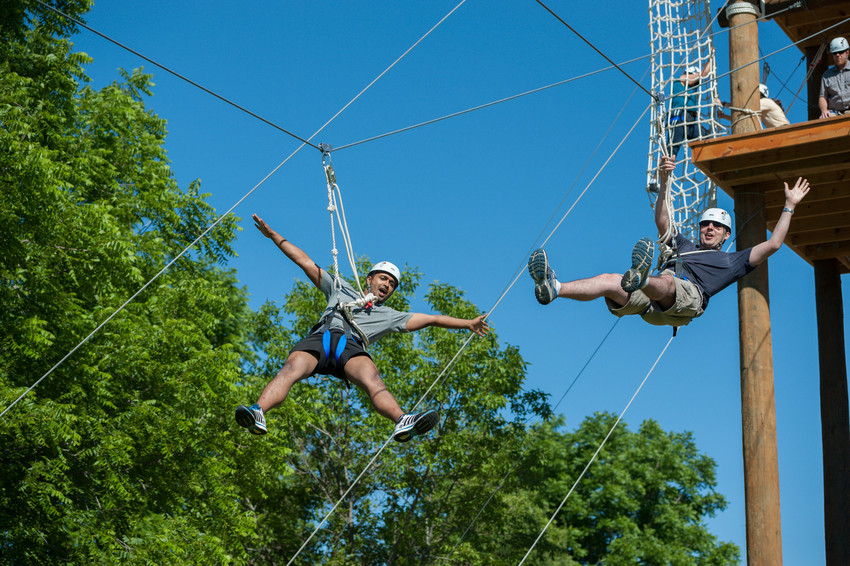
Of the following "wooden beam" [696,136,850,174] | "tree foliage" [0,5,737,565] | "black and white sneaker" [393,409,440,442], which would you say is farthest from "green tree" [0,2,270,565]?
"wooden beam" [696,136,850,174]

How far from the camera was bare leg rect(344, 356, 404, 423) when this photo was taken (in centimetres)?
611

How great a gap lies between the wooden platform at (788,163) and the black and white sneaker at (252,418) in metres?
4.03

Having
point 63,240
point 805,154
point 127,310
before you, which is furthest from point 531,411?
point 805,154

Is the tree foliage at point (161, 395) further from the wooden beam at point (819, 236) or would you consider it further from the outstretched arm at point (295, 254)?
the wooden beam at point (819, 236)

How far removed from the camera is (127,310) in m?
13.5

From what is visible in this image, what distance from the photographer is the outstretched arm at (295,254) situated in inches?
260

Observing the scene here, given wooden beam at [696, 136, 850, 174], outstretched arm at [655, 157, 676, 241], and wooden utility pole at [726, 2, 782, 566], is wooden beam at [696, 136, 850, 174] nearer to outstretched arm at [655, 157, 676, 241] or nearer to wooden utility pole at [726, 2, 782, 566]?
wooden utility pole at [726, 2, 782, 566]

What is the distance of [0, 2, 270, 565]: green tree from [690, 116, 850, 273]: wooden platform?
7291 mm

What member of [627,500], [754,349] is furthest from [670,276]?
[627,500]

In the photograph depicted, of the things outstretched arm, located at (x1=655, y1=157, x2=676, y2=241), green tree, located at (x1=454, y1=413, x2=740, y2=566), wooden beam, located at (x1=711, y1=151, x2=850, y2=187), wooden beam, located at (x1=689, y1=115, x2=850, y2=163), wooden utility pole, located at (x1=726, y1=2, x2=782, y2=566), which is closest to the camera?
outstretched arm, located at (x1=655, y1=157, x2=676, y2=241)

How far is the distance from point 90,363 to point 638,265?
→ 8.61m

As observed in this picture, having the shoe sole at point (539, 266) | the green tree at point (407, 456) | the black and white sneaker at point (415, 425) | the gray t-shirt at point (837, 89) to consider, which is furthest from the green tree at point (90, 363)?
the gray t-shirt at point (837, 89)

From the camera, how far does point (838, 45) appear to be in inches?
330

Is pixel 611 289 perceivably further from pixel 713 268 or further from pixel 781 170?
pixel 781 170
